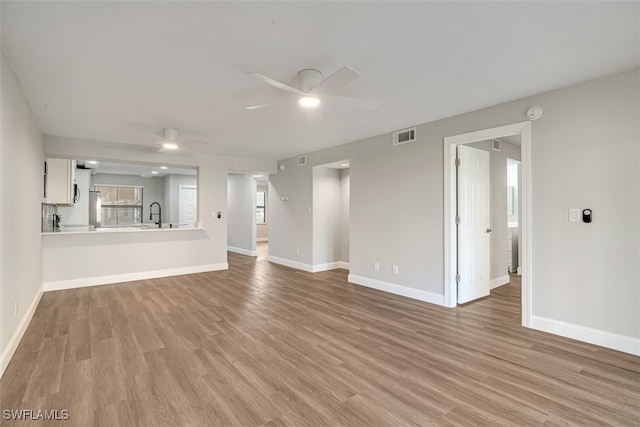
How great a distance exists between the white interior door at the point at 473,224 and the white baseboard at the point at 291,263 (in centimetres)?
308

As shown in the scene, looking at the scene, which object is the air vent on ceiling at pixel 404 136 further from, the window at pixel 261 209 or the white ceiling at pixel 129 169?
the window at pixel 261 209

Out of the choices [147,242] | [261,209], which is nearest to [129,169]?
[147,242]

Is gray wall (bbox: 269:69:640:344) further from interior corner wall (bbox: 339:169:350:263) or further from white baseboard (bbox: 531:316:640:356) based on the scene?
interior corner wall (bbox: 339:169:350:263)

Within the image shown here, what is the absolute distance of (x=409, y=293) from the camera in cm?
433

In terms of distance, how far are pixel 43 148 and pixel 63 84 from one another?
2.62 metres

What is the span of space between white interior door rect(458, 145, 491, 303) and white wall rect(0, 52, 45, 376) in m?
4.63

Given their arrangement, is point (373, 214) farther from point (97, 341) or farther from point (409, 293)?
point (97, 341)

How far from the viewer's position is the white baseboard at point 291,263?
246 inches

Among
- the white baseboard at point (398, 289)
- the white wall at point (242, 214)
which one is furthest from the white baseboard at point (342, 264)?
the white wall at point (242, 214)

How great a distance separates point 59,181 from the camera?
5.22 m

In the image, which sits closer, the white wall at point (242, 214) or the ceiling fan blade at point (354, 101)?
the ceiling fan blade at point (354, 101)

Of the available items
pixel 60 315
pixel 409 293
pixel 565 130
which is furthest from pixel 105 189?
pixel 565 130

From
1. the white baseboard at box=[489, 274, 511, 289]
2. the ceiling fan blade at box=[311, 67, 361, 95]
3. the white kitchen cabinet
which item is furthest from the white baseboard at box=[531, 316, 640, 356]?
the white kitchen cabinet

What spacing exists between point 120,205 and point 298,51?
32.2 ft
